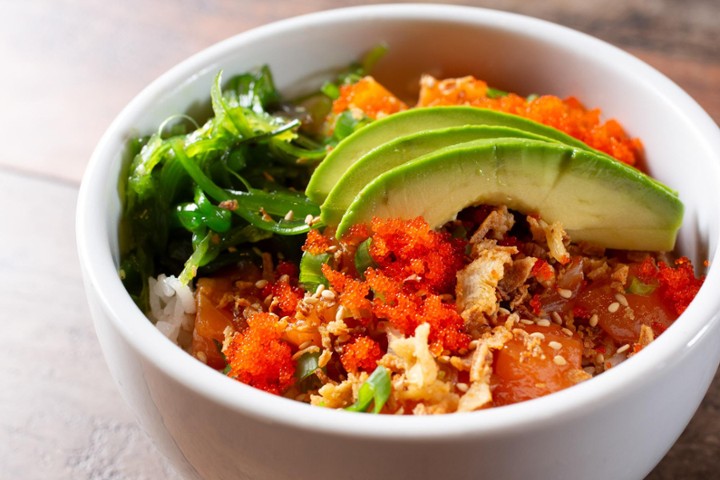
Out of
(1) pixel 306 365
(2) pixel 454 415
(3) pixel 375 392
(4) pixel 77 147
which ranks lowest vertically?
(4) pixel 77 147

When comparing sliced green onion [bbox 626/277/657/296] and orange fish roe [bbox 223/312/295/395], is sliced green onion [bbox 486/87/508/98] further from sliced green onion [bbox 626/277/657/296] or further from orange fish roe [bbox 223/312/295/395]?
orange fish roe [bbox 223/312/295/395]

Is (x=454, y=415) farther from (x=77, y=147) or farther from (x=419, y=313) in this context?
(x=77, y=147)

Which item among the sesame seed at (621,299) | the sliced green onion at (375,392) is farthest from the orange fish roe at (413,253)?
the sesame seed at (621,299)

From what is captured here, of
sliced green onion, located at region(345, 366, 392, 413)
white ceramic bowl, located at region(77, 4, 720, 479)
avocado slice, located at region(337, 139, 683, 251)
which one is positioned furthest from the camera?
avocado slice, located at region(337, 139, 683, 251)

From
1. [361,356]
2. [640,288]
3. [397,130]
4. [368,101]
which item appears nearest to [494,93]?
[368,101]

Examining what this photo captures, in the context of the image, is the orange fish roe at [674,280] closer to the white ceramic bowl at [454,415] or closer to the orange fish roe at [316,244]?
the white ceramic bowl at [454,415]

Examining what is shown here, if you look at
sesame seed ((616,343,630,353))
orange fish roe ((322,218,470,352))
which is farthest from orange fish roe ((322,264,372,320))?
sesame seed ((616,343,630,353))
